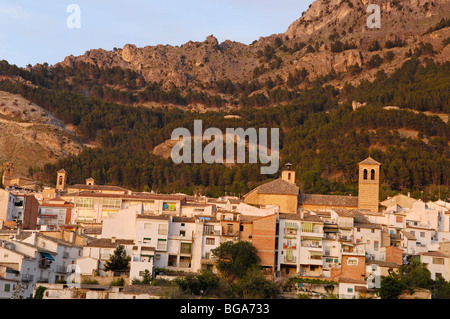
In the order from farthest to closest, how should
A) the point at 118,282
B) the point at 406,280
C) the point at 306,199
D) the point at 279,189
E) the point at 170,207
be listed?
the point at 306,199 → the point at 279,189 → the point at 170,207 → the point at 406,280 → the point at 118,282

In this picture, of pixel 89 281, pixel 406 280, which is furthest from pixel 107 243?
pixel 406 280

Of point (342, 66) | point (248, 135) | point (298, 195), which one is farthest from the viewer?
point (342, 66)

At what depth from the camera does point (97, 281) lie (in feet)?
147

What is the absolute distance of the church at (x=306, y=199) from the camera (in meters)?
68.8

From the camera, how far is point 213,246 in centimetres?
5084

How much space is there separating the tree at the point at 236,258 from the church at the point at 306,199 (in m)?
18.6

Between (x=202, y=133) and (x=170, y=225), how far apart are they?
6677cm

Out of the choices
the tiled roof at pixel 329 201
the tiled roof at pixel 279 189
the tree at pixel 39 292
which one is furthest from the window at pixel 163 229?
the tiled roof at pixel 329 201

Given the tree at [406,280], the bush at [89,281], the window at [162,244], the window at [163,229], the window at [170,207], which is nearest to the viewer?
the tree at [406,280]

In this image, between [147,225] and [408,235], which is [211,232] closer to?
[147,225]

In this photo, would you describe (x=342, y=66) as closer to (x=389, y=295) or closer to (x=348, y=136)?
(x=348, y=136)

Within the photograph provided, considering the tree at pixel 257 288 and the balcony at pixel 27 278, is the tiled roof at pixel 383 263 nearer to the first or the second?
the tree at pixel 257 288

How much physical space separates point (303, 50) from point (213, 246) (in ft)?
419
